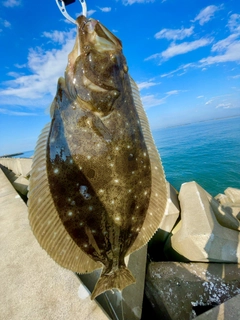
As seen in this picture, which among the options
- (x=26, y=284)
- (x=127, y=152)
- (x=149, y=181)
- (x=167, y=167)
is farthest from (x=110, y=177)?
(x=167, y=167)

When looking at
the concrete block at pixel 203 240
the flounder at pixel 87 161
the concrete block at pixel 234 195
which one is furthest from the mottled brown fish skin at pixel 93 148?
the concrete block at pixel 234 195

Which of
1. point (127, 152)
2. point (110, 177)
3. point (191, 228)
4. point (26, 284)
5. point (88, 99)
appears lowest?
point (191, 228)

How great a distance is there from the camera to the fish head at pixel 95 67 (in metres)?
1.51

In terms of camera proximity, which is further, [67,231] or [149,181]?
[149,181]

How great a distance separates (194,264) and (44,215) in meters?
3.44

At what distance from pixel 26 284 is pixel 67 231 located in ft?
4.66

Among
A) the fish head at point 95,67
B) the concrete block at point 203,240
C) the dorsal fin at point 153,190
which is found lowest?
the concrete block at point 203,240

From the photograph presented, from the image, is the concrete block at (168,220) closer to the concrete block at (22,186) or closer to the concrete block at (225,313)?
the concrete block at (225,313)

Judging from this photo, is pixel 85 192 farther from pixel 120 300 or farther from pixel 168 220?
pixel 168 220

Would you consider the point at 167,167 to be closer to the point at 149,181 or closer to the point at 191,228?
the point at 191,228

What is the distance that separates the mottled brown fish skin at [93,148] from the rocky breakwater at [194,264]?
1979 mm

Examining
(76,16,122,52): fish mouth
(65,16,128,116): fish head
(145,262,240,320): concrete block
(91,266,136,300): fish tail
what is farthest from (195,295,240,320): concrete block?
(76,16,122,52): fish mouth

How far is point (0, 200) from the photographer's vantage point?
5.20m

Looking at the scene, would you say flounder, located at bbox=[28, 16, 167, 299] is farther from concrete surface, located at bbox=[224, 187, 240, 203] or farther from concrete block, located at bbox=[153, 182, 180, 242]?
concrete surface, located at bbox=[224, 187, 240, 203]
